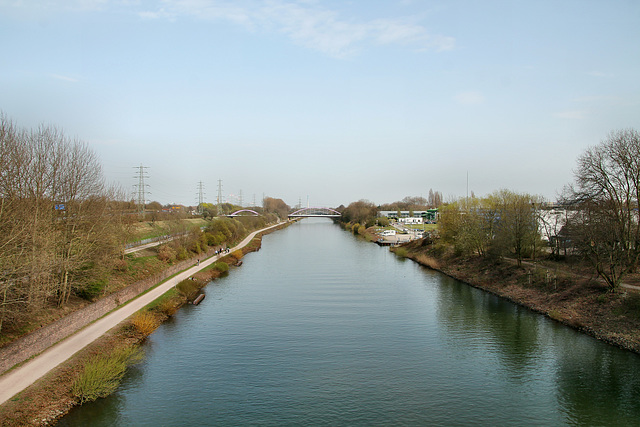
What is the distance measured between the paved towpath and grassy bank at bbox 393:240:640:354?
22.4 m

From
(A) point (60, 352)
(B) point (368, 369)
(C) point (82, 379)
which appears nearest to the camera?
(C) point (82, 379)

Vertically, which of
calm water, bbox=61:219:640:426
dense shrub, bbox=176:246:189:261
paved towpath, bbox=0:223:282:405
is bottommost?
calm water, bbox=61:219:640:426

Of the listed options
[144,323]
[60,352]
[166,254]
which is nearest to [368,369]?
[144,323]

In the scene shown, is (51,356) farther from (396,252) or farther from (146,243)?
(396,252)

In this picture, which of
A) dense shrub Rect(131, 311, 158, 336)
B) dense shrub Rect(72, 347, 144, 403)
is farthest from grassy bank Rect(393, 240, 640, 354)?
dense shrub Rect(131, 311, 158, 336)

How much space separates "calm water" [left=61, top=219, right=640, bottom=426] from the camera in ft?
43.3

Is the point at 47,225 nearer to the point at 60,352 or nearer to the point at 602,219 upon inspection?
the point at 60,352

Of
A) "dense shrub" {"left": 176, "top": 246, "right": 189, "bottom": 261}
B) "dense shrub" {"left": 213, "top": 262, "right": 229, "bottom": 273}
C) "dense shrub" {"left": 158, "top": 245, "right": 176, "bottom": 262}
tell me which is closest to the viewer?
"dense shrub" {"left": 158, "top": 245, "right": 176, "bottom": 262}

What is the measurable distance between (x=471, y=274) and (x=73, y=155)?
30396mm

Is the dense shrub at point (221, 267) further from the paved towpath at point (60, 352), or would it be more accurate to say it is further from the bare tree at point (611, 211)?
the bare tree at point (611, 211)

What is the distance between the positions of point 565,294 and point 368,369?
48.4ft

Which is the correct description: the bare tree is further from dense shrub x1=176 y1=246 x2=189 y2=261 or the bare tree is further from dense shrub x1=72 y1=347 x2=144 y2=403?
dense shrub x1=176 y1=246 x2=189 y2=261

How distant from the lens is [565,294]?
81.3 ft

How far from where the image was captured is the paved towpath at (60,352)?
13.1 metres
